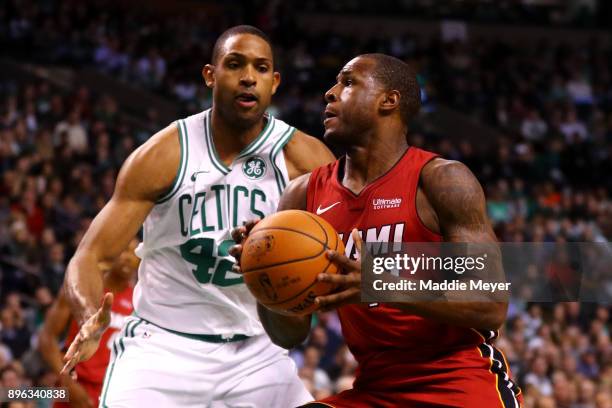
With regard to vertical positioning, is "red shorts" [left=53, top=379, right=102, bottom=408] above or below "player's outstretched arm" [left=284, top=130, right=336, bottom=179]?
below

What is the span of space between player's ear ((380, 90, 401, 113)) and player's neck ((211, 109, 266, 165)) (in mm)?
852

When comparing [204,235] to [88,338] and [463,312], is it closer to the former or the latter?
[88,338]

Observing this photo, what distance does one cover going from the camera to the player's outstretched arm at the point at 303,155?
15.4 feet

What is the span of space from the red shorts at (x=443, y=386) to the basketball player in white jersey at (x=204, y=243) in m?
0.70

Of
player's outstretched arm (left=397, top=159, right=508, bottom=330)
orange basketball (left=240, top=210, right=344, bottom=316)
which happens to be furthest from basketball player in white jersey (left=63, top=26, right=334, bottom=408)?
player's outstretched arm (left=397, top=159, right=508, bottom=330)

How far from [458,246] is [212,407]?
4.70ft

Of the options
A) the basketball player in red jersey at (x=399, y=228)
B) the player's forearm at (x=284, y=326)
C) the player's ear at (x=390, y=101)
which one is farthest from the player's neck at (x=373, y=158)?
the player's forearm at (x=284, y=326)

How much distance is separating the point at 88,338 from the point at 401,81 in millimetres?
1521

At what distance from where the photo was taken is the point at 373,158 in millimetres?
3953

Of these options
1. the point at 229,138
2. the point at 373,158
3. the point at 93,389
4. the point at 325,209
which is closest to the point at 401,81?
the point at 373,158

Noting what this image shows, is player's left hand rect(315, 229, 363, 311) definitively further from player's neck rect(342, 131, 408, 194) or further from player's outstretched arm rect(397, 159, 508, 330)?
player's neck rect(342, 131, 408, 194)

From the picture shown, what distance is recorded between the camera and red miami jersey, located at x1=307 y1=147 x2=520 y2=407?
147 inches

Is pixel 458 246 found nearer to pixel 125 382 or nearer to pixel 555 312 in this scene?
pixel 125 382

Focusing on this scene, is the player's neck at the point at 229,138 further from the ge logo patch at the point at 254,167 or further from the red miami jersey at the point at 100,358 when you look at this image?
the red miami jersey at the point at 100,358
